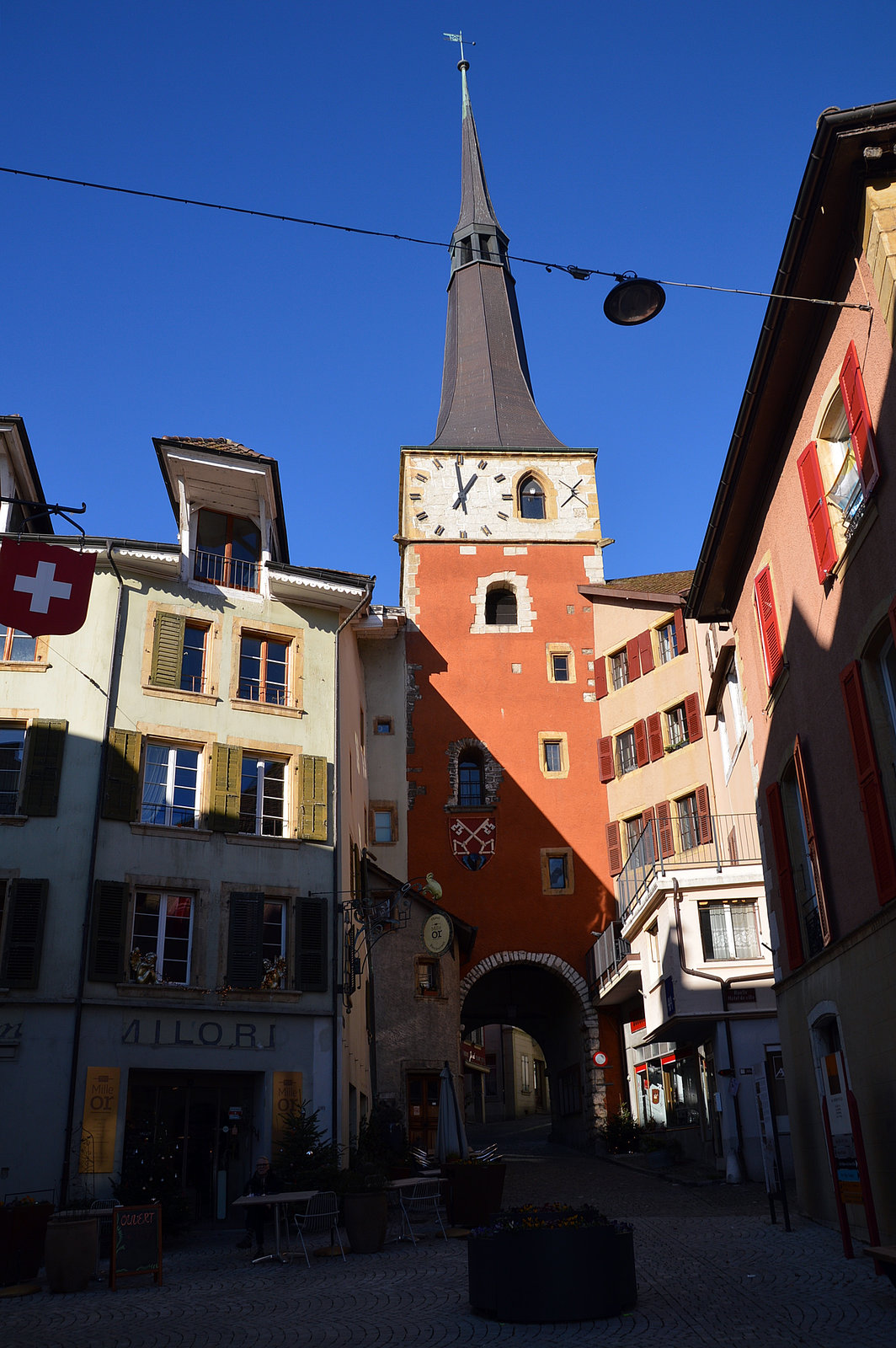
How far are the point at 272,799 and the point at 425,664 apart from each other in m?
15.4

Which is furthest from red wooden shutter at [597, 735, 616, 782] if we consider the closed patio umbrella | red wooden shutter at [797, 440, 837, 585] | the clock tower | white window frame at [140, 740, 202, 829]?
red wooden shutter at [797, 440, 837, 585]

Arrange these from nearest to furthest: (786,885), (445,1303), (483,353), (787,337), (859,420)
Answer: (445,1303) < (859,420) < (787,337) < (786,885) < (483,353)

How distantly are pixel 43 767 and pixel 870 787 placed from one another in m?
12.7

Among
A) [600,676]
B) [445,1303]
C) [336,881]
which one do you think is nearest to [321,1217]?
[445,1303]

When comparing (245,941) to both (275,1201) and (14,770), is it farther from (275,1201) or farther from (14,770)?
(275,1201)

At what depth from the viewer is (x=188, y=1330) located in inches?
352

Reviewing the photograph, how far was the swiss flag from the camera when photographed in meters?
13.5

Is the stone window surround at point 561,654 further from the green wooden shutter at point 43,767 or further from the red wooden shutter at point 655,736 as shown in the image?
the green wooden shutter at point 43,767

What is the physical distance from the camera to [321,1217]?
1355 centimetres

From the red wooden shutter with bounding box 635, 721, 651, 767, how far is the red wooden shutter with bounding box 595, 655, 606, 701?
2.26m

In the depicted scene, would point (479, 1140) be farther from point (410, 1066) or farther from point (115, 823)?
point (115, 823)

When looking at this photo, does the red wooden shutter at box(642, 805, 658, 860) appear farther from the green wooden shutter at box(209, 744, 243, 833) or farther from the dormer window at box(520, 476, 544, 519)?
the green wooden shutter at box(209, 744, 243, 833)

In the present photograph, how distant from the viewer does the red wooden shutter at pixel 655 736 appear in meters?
31.1

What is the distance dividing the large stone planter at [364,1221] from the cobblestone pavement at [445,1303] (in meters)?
0.28
